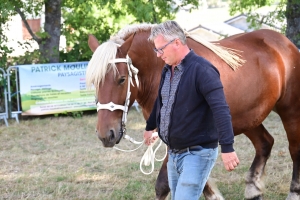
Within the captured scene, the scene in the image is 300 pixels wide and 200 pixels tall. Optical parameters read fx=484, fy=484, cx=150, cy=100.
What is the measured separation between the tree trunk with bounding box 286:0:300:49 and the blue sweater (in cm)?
806

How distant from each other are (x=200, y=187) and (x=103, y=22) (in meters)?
9.95

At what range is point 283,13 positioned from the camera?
438 inches

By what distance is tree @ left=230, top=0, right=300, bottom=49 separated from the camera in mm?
10570

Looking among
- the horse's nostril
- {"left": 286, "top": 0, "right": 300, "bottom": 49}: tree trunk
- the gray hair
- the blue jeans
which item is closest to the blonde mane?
the horse's nostril

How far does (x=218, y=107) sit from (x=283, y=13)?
29.3ft

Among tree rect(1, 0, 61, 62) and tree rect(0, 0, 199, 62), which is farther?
tree rect(1, 0, 61, 62)

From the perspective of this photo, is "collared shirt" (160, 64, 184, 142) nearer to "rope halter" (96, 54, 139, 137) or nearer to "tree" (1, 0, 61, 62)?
"rope halter" (96, 54, 139, 137)

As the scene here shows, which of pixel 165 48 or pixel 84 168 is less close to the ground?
pixel 165 48

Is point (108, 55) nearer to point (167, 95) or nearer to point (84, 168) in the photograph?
point (167, 95)

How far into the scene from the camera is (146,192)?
531cm

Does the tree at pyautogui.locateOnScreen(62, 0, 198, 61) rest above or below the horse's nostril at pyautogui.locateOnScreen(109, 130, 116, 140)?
below

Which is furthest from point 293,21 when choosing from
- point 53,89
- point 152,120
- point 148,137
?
point 152,120

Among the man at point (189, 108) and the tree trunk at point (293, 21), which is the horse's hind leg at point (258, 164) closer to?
the man at point (189, 108)

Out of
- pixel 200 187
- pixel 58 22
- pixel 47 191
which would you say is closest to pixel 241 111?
pixel 200 187
